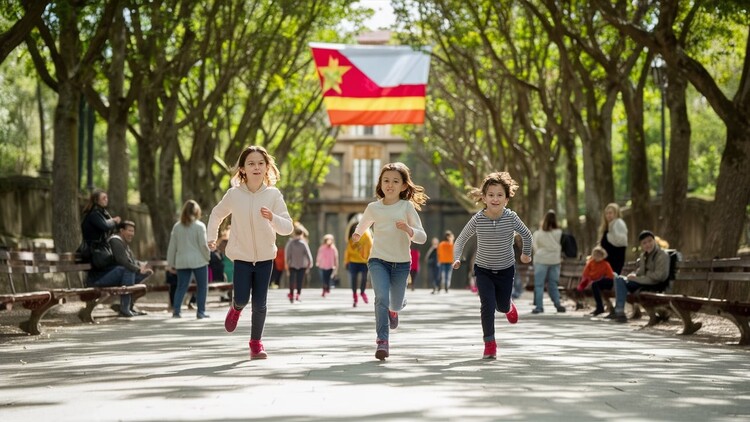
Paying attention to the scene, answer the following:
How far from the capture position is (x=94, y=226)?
18594 mm

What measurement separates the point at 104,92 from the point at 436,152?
23.4 meters

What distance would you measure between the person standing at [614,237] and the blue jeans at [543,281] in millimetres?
1497

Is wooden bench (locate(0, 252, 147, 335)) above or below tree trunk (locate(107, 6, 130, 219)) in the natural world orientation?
below

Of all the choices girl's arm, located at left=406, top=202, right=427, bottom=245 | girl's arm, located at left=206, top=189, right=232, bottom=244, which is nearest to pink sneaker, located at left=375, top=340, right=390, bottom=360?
girl's arm, located at left=406, top=202, right=427, bottom=245

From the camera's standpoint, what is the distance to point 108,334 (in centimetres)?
1498

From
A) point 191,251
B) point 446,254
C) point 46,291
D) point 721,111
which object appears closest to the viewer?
point 46,291

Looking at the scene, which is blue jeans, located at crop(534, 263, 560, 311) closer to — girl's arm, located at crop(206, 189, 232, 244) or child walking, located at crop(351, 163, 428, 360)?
child walking, located at crop(351, 163, 428, 360)

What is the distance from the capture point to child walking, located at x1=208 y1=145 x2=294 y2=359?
11062mm

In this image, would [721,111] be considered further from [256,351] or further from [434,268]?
[434,268]

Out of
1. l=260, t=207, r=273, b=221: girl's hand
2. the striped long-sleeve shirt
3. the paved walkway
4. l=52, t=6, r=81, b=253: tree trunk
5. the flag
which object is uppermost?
the flag

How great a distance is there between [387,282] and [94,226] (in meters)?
8.12

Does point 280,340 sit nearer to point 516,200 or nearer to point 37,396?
point 37,396

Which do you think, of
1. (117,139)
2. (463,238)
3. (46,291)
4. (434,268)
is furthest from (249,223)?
(434,268)

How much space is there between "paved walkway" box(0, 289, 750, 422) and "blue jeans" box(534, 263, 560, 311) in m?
6.16
